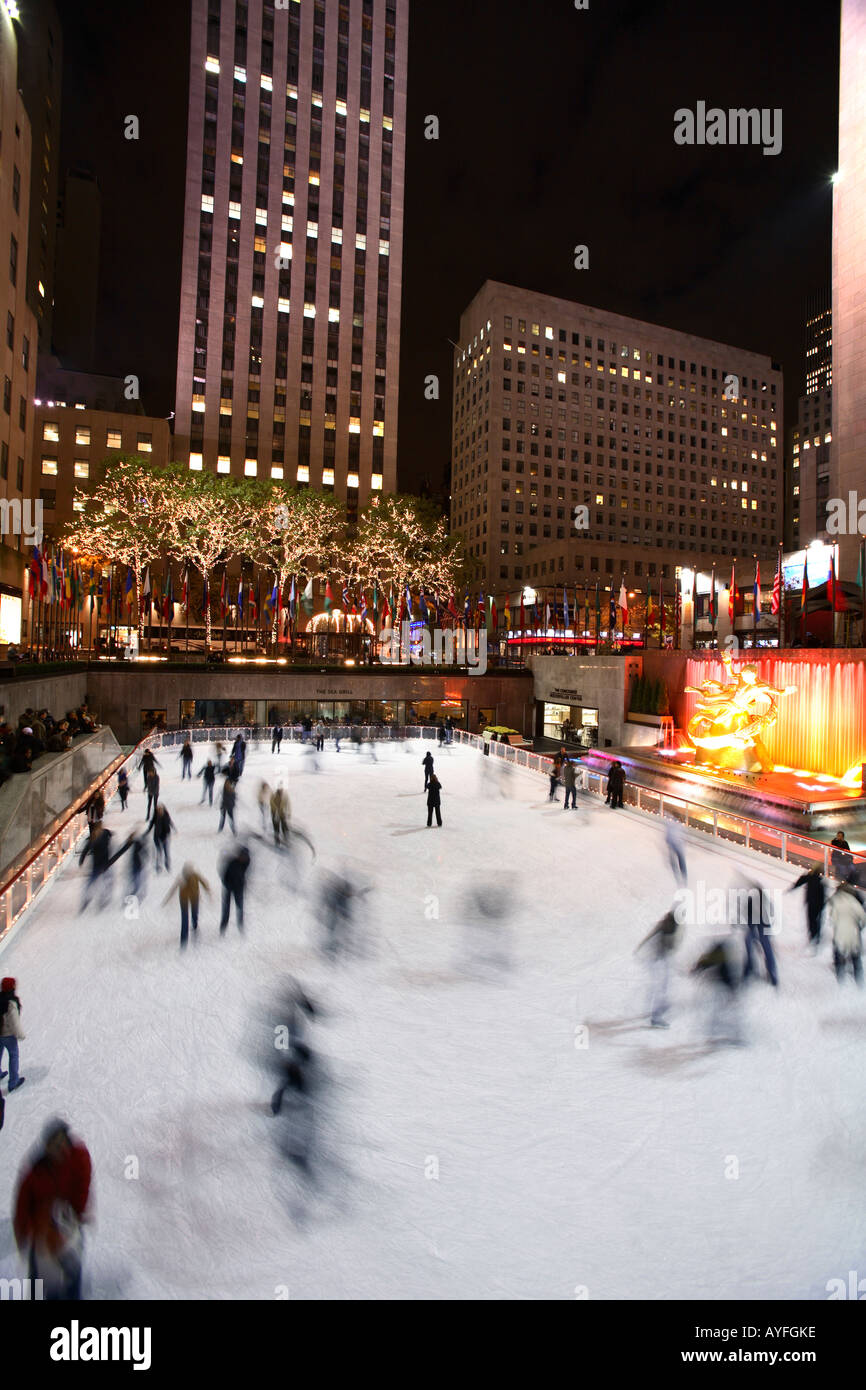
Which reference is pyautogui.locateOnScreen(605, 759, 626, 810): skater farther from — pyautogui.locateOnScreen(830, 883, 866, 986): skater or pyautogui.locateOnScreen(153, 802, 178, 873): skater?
pyautogui.locateOnScreen(153, 802, 178, 873): skater

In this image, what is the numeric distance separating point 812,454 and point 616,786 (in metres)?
47.7

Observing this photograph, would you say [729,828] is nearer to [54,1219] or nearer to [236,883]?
[236,883]

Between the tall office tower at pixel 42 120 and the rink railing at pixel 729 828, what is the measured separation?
247ft

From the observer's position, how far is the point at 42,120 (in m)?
79.6

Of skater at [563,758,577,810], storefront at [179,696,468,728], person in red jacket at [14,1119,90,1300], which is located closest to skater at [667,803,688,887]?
skater at [563,758,577,810]

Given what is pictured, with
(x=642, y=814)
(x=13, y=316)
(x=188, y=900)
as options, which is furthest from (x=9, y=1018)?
(x=13, y=316)

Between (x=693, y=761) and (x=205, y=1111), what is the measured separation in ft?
77.0

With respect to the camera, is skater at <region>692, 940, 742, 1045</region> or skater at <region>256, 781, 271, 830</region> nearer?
skater at <region>692, 940, 742, 1045</region>

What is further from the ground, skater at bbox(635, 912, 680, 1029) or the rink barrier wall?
the rink barrier wall

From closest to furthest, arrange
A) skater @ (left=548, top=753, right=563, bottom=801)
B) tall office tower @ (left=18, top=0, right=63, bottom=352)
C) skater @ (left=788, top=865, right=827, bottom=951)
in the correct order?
1. skater @ (left=788, top=865, right=827, bottom=951)
2. skater @ (left=548, top=753, right=563, bottom=801)
3. tall office tower @ (left=18, top=0, right=63, bottom=352)

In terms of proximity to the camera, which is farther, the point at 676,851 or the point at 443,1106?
the point at 676,851

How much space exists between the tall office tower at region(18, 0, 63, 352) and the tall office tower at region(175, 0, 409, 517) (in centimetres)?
1769

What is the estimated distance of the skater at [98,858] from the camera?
11156 mm

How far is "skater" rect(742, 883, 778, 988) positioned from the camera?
8.80m
